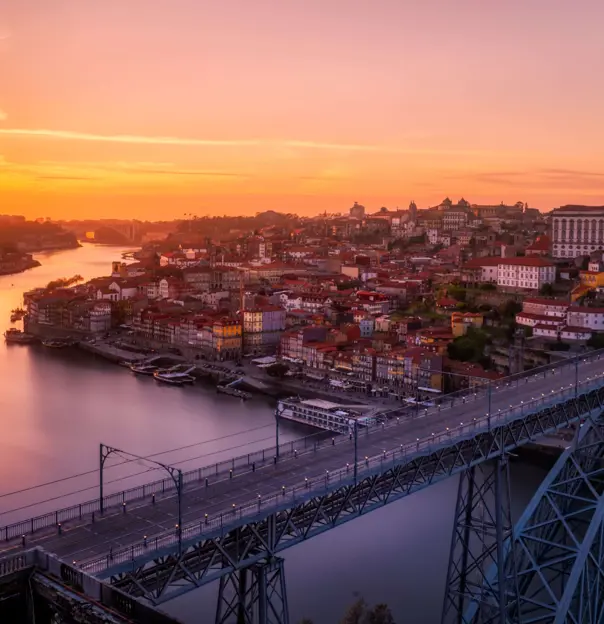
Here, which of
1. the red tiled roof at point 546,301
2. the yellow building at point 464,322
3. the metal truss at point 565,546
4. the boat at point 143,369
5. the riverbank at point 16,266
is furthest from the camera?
the riverbank at point 16,266

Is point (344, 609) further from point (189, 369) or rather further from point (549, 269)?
point (549, 269)

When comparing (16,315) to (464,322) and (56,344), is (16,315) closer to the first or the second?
(56,344)

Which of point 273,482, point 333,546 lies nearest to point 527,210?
point 333,546

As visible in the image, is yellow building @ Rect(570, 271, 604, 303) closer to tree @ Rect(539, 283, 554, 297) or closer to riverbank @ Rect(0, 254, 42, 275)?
tree @ Rect(539, 283, 554, 297)

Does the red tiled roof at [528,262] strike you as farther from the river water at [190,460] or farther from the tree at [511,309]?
the river water at [190,460]

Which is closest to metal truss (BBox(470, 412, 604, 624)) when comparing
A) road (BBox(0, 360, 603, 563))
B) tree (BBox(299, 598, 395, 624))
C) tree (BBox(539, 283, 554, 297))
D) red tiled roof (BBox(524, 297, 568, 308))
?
tree (BBox(299, 598, 395, 624))

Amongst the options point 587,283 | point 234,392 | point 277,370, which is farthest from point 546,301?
point 234,392

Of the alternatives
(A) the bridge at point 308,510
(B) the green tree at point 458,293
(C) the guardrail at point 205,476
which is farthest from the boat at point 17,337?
(A) the bridge at point 308,510
